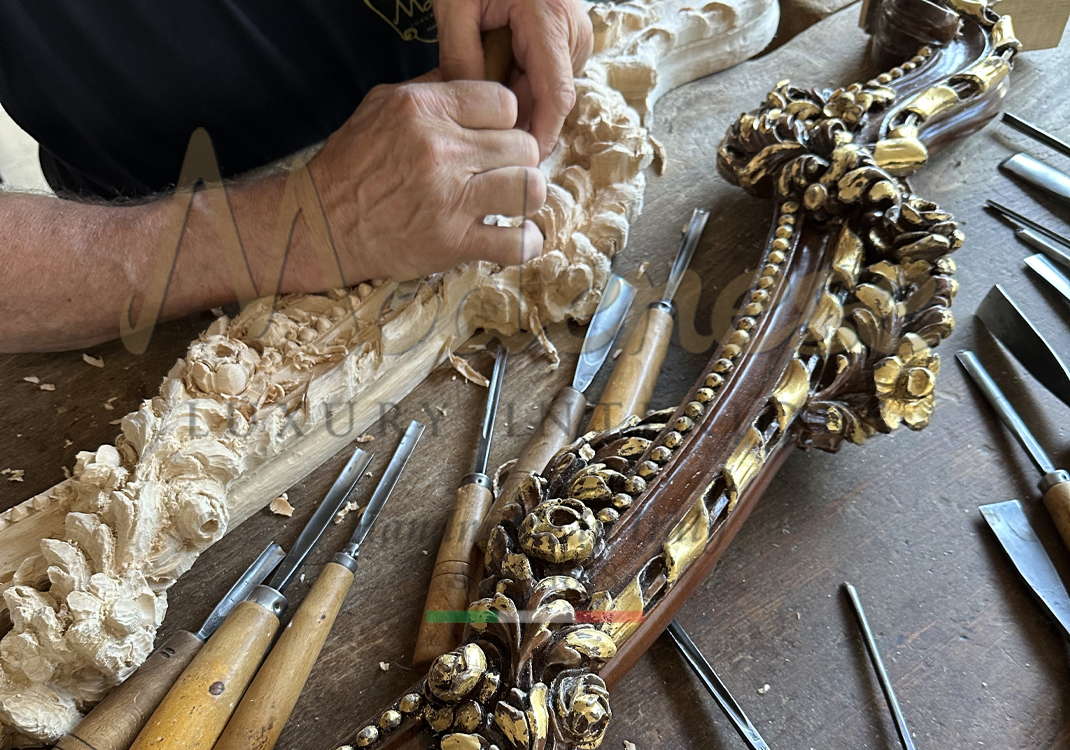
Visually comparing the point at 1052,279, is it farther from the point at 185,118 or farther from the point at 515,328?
the point at 185,118

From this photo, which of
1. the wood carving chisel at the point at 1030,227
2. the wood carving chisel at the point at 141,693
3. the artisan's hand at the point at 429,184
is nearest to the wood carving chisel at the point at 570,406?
the artisan's hand at the point at 429,184

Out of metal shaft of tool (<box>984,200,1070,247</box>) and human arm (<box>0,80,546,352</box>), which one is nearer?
human arm (<box>0,80,546,352</box>)

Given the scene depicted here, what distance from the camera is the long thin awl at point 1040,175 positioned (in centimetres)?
97

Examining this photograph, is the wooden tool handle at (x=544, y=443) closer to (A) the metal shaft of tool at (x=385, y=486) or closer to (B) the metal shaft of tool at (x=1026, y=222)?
(A) the metal shaft of tool at (x=385, y=486)

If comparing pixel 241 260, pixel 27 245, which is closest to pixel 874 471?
pixel 241 260

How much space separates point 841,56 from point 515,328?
73cm

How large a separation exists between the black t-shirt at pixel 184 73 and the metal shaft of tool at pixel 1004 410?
0.78 metres

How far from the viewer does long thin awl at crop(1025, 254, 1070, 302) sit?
87 centimetres

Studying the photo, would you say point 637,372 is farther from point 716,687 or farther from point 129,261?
point 129,261

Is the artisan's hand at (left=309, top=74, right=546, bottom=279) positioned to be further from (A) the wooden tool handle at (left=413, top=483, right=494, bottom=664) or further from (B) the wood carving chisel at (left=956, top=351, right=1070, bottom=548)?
(B) the wood carving chisel at (left=956, top=351, right=1070, bottom=548)

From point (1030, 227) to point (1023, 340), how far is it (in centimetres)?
23

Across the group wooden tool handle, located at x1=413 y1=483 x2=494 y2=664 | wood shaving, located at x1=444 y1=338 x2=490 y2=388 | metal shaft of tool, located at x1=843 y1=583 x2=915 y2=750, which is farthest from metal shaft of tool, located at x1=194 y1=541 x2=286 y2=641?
metal shaft of tool, located at x1=843 y1=583 x2=915 y2=750

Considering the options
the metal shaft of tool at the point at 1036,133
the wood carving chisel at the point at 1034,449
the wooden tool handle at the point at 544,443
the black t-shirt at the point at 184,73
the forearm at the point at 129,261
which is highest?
the black t-shirt at the point at 184,73

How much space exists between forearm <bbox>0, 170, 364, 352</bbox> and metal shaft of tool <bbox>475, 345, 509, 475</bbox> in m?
0.18
